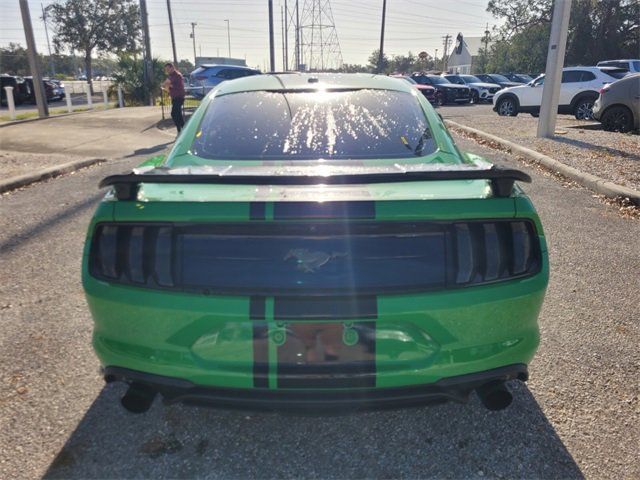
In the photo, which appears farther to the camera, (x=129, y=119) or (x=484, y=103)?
(x=484, y=103)

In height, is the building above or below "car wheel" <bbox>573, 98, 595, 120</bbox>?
above

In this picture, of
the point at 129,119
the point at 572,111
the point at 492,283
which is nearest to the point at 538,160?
the point at 492,283

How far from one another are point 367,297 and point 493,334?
0.54m

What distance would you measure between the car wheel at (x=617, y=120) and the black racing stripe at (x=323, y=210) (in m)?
12.7

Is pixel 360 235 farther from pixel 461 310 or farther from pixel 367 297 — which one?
pixel 461 310

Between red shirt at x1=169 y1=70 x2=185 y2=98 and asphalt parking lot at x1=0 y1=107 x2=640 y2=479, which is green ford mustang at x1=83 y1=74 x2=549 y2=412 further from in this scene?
red shirt at x1=169 y1=70 x2=185 y2=98

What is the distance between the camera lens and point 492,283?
1.87m

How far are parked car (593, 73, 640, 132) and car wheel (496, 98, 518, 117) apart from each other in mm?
5442

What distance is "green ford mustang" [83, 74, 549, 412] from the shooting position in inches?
70.1

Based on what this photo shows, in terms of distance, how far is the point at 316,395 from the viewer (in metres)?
1.81

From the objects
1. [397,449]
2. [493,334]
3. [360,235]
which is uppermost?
[360,235]

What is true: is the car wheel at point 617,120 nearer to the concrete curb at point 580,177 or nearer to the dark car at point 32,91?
the concrete curb at point 580,177

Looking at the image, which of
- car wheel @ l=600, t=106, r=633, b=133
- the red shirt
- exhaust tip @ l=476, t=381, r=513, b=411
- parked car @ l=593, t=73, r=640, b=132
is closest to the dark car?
the red shirt

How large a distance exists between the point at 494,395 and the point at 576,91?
56.1 feet
